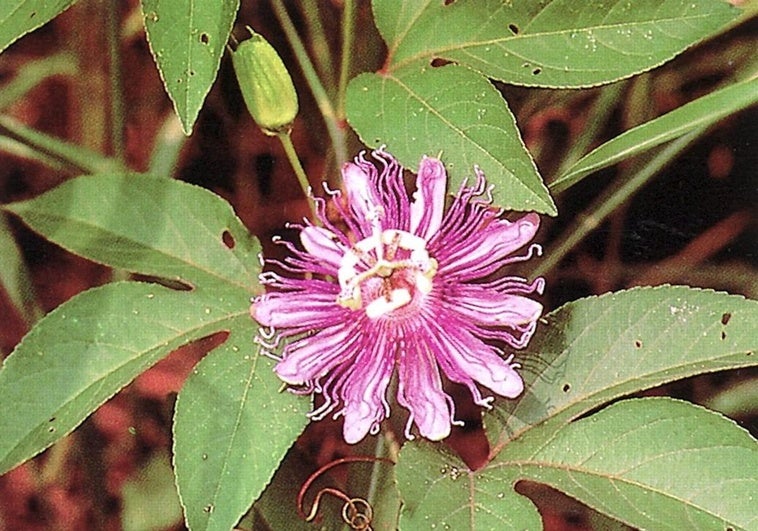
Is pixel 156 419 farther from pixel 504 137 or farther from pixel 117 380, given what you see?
pixel 504 137

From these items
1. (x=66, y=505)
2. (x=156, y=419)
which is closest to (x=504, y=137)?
(x=156, y=419)

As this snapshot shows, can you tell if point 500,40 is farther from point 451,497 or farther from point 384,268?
point 451,497

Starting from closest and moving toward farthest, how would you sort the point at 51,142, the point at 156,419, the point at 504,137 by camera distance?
1. the point at 504,137
2. the point at 51,142
3. the point at 156,419

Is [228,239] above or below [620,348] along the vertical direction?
above

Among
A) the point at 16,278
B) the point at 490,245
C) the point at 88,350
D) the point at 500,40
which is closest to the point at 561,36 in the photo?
the point at 500,40

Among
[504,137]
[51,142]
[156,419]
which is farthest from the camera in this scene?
[156,419]

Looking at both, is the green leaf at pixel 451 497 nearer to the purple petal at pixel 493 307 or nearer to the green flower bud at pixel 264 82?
the purple petal at pixel 493 307

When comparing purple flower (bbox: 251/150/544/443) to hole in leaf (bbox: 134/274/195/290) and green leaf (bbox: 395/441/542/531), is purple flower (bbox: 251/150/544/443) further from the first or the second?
hole in leaf (bbox: 134/274/195/290)
